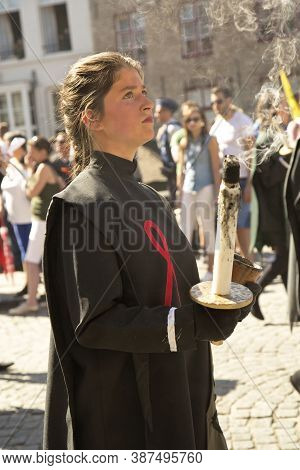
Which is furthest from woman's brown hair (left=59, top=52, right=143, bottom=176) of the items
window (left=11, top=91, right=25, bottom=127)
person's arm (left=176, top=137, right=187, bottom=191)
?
window (left=11, top=91, right=25, bottom=127)

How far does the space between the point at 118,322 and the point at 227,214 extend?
→ 0.43 metres

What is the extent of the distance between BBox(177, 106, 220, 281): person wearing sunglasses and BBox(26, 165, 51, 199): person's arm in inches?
57.5

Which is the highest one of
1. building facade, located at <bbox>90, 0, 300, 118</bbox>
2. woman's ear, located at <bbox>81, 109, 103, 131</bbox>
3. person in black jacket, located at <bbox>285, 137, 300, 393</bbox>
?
building facade, located at <bbox>90, 0, 300, 118</bbox>

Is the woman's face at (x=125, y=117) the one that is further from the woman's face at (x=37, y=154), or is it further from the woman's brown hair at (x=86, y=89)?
the woman's face at (x=37, y=154)

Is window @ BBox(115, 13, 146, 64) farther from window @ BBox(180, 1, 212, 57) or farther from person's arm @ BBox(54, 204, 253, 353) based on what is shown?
person's arm @ BBox(54, 204, 253, 353)

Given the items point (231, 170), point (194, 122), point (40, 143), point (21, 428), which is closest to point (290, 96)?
point (194, 122)

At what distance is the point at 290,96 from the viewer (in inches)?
112

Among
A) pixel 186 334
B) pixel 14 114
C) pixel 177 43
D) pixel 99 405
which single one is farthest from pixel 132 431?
pixel 14 114

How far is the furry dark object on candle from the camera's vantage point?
1.38 meters

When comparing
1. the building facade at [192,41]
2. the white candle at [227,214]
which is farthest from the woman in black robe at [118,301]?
the building facade at [192,41]

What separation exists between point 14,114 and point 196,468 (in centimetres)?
1989

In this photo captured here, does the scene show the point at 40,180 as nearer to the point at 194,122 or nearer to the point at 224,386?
the point at 194,122

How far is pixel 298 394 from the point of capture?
139 inches

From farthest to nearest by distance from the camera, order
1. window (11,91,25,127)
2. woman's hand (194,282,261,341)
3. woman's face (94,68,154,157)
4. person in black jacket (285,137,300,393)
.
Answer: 1. window (11,91,25,127)
2. person in black jacket (285,137,300,393)
3. woman's face (94,68,154,157)
4. woman's hand (194,282,261,341)
